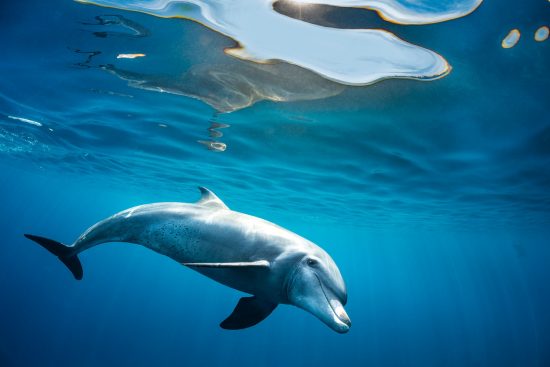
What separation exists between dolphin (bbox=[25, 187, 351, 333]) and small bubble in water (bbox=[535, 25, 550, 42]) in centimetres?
570

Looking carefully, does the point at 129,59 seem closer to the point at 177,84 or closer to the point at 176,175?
the point at 177,84

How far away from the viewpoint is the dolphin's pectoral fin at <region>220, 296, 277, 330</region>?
3643 millimetres

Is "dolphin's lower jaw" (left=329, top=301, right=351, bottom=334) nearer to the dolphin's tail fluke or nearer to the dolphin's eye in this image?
the dolphin's eye

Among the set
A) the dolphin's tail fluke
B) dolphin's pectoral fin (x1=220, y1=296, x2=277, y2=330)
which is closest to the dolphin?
dolphin's pectoral fin (x1=220, y1=296, x2=277, y2=330)

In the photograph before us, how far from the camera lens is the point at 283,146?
11953mm

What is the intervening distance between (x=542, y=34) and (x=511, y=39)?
0.46 m

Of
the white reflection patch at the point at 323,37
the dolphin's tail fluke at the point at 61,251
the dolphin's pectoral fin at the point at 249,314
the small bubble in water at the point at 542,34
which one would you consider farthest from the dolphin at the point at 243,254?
the small bubble in water at the point at 542,34

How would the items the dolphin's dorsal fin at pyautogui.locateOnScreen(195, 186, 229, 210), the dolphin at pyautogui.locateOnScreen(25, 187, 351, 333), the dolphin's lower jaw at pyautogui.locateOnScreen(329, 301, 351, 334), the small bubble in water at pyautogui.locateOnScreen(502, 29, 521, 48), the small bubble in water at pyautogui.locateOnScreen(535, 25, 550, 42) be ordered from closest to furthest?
1. the dolphin's lower jaw at pyautogui.locateOnScreen(329, 301, 351, 334)
2. the dolphin at pyautogui.locateOnScreen(25, 187, 351, 333)
3. the dolphin's dorsal fin at pyautogui.locateOnScreen(195, 186, 229, 210)
4. the small bubble in water at pyautogui.locateOnScreen(535, 25, 550, 42)
5. the small bubble in water at pyautogui.locateOnScreen(502, 29, 521, 48)

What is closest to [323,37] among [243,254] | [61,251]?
[243,254]

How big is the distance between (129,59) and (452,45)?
7464 millimetres

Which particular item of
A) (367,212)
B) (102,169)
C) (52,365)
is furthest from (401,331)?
(102,169)

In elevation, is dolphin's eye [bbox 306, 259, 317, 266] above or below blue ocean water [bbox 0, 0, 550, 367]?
below

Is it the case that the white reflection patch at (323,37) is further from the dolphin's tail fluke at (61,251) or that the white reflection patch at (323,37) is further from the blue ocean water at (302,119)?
the dolphin's tail fluke at (61,251)

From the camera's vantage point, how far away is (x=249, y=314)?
12.0 ft
